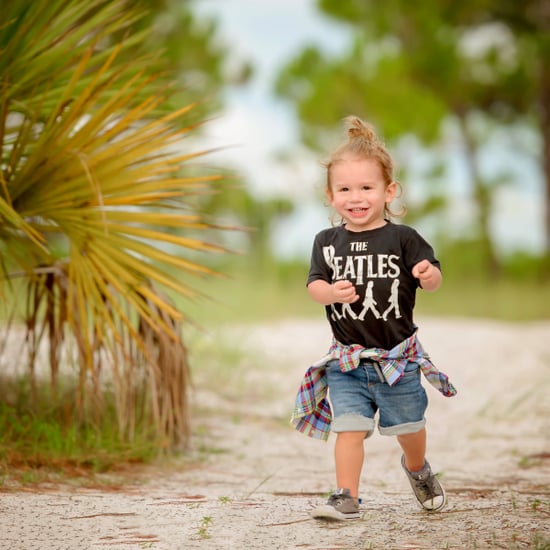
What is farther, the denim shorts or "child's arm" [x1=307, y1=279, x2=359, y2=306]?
the denim shorts

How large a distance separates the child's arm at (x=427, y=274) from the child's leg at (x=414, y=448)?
57cm

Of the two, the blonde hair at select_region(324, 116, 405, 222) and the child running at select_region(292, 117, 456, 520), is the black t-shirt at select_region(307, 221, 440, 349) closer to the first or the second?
the child running at select_region(292, 117, 456, 520)

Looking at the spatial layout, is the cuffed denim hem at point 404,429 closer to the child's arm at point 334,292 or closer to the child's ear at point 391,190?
the child's arm at point 334,292

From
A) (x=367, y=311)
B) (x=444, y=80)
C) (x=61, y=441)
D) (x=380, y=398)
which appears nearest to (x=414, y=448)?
(x=380, y=398)

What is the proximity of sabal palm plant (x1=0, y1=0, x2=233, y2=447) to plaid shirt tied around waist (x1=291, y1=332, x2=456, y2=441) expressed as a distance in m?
1.12

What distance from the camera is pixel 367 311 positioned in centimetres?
330

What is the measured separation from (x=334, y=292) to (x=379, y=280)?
19cm

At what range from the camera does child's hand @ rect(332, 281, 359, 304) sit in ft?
10.4

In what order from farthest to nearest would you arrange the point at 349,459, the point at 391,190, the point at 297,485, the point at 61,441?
the point at 61,441, the point at 297,485, the point at 391,190, the point at 349,459

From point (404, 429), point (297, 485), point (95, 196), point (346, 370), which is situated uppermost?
point (95, 196)

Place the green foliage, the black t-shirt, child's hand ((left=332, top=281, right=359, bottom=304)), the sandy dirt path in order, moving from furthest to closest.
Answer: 1. the green foliage
2. the black t-shirt
3. child's hand ((left=332, top=281, right=359, bottom=304))
4. the sandy dirt path

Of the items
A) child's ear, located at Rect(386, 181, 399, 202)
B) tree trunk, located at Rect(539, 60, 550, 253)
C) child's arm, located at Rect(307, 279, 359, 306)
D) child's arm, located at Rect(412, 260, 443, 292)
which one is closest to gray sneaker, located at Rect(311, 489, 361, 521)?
child's arm, located at Rect(307, 279, 359, 306)

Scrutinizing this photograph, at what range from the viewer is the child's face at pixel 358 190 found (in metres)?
3.32

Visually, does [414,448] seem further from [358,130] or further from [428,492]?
[358,130]
